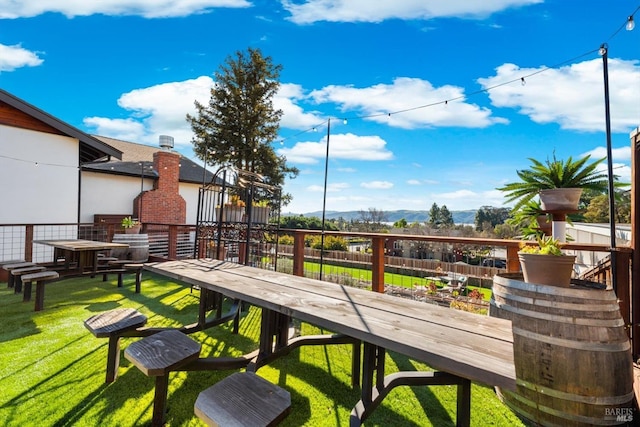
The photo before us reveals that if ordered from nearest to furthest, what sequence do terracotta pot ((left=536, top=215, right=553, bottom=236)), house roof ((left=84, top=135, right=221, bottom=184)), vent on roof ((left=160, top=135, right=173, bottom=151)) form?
terracotta pot ((left=536, top=215, right=553, bottom=236)) → house roof ((left=84, top=135, right=221, bottom=184)) → vent on roof ((left=160, top=135, right=173, bottom=151))

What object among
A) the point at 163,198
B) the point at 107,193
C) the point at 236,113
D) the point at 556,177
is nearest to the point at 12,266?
the point at 107,193

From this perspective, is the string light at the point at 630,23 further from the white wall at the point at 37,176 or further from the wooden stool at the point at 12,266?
the white wall at the point at 37,176

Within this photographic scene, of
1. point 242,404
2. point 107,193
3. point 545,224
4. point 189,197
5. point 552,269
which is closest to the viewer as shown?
point 242,404

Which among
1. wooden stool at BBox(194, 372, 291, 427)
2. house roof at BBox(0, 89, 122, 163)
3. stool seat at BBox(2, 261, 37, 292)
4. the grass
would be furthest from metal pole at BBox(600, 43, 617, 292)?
house roof at BBox(0, 89, 122, 163)

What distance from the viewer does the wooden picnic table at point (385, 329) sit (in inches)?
36.5

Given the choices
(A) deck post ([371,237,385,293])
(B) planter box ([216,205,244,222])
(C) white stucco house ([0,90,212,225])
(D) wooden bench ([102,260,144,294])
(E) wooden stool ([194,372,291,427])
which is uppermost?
(C) white stucco house ([0,90,212,225])

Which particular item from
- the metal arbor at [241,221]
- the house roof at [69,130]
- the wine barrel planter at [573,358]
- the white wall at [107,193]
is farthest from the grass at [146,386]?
the white wall at [107,193]

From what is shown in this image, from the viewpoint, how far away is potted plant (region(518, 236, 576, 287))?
5.61 ft

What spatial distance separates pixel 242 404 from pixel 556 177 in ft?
9.20

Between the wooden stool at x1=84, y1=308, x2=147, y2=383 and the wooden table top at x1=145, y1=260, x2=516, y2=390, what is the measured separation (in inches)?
20.2

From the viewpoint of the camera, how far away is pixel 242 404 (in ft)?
3.68

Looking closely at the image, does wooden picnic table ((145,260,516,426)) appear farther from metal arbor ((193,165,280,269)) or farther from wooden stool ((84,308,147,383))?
metal arbor ((193,165,280,269))

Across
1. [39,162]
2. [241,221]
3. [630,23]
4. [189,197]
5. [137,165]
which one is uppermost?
[137,165]

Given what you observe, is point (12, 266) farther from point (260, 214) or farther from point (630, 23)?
point (630, 23)
